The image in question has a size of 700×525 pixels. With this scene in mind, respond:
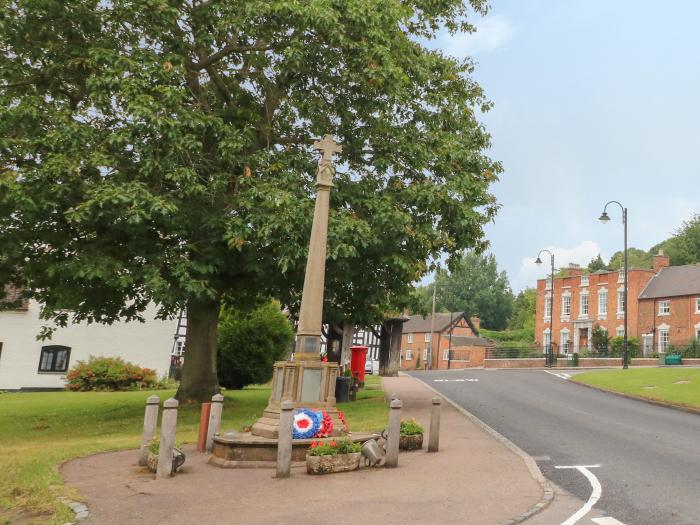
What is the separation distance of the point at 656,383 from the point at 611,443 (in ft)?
49.6

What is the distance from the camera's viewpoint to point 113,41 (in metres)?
15.8

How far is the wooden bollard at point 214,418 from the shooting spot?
37.1 ft

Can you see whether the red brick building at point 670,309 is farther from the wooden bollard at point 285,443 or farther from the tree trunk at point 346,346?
the wooden bollard at point 285,443

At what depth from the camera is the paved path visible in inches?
282

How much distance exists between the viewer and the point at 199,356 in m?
19.1

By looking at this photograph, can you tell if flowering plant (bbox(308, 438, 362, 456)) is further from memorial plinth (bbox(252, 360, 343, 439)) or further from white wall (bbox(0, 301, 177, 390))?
white wall (bbox(0, 301, 177, 390))

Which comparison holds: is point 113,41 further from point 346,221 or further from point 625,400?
point 625,400

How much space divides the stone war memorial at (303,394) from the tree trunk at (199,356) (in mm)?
7760

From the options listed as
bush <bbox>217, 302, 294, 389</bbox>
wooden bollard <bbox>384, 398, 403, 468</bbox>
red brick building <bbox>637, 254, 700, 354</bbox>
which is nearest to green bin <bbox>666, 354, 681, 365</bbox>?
red brick building <bbox>637, 254, 700, 354</bbox>

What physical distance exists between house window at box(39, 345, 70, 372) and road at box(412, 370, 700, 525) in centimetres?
2170

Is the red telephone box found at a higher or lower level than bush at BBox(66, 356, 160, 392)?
higher

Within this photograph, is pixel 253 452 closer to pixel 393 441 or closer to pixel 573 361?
pixel 393 441

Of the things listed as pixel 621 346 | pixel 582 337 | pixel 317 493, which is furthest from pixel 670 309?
pixel 317 493

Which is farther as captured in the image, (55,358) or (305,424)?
(55,358)
